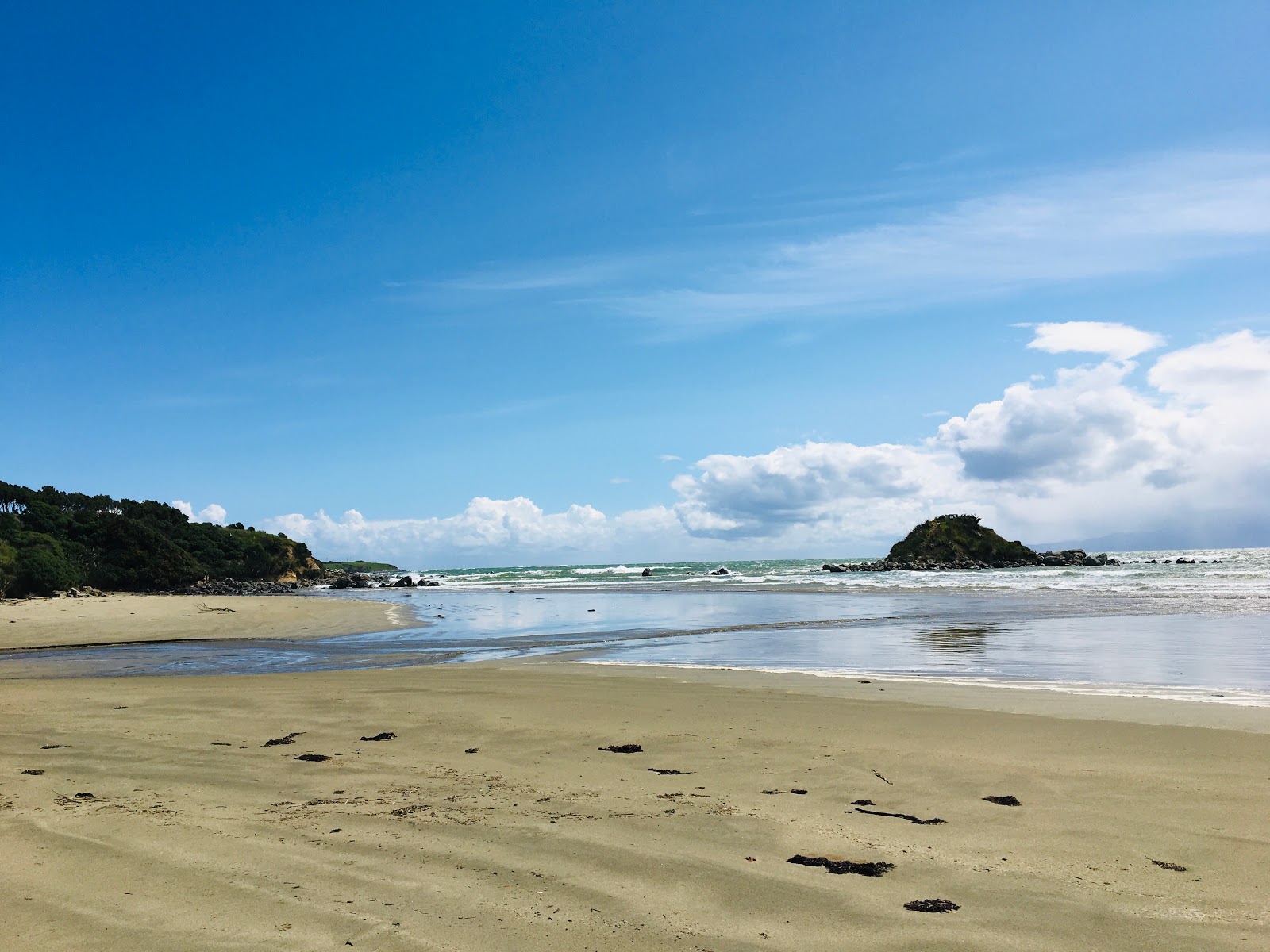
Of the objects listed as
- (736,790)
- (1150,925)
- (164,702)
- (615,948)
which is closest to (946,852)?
(1150,925)

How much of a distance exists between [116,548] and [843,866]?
56.2 meters

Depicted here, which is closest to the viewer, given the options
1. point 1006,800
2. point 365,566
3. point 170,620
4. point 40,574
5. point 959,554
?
point 1006,800

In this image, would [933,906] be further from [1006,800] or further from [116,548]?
[116,548]

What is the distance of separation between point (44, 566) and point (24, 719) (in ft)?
111

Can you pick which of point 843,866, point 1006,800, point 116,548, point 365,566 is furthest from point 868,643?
point 365,566

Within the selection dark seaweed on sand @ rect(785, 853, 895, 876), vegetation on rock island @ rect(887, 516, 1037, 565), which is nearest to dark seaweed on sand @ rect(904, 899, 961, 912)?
dark seaweed on sand @ rect(785, 853, 895, 876)

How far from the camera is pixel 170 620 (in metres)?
29.1

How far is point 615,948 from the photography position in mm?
3549

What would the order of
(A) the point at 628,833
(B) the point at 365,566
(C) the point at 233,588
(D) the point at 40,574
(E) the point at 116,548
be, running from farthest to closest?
1. (B) the point at 365,566
2. (C) the point at 233,588
3. (E) the point at 116,548
4. (D) the point at 40,574
5. (A) the point at 628,833

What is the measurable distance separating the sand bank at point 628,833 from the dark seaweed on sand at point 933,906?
0.06 metres

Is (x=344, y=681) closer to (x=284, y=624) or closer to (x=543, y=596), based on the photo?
(x=284, y=624)

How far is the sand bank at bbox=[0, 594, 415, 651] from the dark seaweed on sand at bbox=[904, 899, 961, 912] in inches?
945

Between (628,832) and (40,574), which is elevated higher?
(40,574)

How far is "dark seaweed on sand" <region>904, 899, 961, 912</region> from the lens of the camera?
3.94 meters
